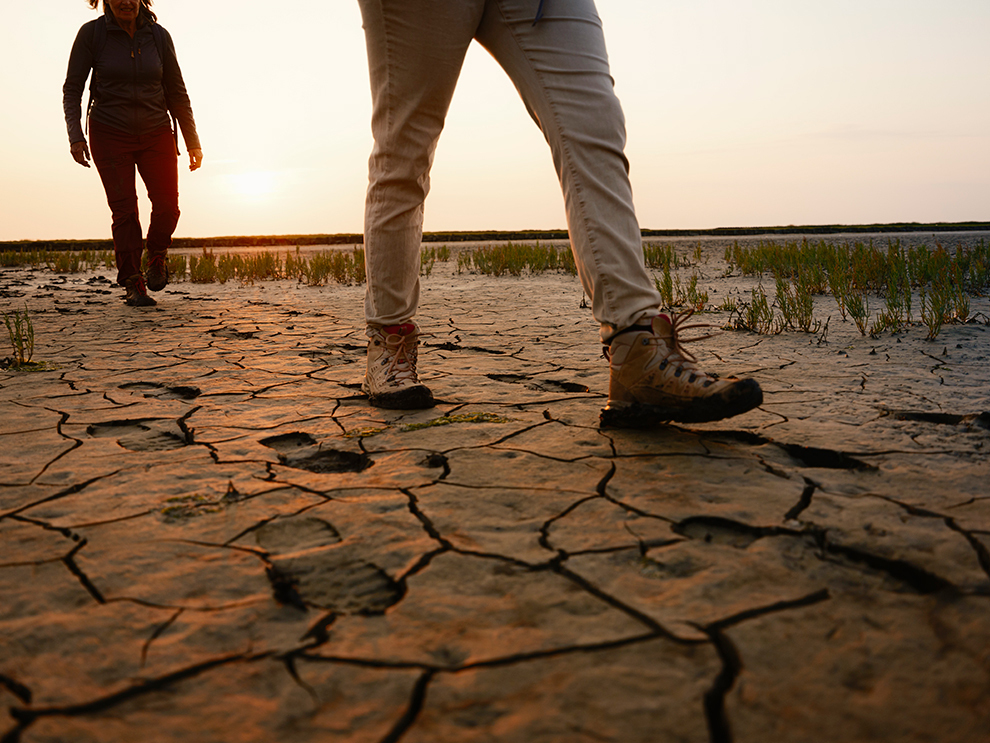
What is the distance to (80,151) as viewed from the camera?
4312 millimetres

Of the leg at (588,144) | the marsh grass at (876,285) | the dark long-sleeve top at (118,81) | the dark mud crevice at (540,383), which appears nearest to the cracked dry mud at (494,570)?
the dark mud crevice at (540,383)

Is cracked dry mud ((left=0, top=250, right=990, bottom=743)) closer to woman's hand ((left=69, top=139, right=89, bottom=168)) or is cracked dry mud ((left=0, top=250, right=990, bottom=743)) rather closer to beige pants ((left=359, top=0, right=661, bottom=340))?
beige pants ((left=359, top=0, right=661, bottom=340))

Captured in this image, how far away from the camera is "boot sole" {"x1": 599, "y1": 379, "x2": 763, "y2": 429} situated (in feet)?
4.98

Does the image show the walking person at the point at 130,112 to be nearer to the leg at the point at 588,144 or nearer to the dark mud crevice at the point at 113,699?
the leg at the point at 588,144

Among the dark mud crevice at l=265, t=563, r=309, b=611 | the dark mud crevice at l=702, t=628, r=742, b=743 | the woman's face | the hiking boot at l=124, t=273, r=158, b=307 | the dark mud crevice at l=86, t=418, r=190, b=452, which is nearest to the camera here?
the dark mud crevice at l=702, t=628, r=742, b=743

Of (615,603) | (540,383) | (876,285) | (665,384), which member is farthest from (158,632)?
(876,285)

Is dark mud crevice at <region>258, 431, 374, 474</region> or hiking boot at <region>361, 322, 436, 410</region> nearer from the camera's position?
dark mud crevice at <region>258, 431, 374, 474</region>

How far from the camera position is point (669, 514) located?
1229 millimetres

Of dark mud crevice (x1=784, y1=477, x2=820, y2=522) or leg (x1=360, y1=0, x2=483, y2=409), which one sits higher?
leg (x1=360, y1=0, x2=483, y2=409)

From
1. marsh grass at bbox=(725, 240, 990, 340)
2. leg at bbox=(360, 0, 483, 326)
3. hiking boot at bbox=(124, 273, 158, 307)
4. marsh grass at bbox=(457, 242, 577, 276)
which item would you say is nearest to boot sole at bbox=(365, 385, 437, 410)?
leg at bbox=(360, 0, 483, 326)

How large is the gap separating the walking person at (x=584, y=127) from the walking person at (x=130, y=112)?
10.7 ft

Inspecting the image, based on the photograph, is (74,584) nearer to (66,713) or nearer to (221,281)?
(66,713)

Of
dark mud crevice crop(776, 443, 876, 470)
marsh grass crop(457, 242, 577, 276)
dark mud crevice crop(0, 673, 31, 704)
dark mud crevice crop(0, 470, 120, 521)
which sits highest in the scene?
marsh grass crop(457, 242, 577, 276)

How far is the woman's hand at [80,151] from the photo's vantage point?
4293 mm
